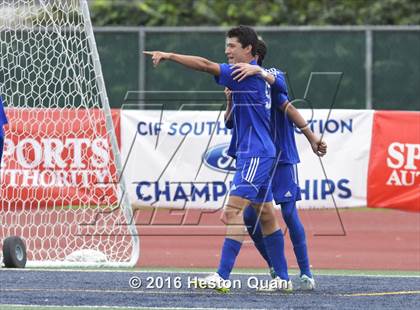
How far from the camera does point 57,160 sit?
15164mm

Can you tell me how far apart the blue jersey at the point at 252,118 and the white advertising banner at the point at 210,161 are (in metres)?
6.67

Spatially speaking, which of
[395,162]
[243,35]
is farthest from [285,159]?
[395,162]

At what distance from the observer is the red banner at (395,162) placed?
15.8 m

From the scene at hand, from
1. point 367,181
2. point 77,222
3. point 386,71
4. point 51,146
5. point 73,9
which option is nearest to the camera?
point 73,9

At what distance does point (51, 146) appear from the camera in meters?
14.6

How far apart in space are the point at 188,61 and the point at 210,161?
7.68m

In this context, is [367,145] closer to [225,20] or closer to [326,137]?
[326,137]

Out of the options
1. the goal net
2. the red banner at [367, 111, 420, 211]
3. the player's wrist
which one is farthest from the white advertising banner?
the player's wrist

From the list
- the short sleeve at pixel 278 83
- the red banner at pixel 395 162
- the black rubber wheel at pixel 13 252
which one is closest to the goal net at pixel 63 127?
the black rubber wheel at pixel 13 252

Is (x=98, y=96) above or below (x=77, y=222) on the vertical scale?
Answer: above

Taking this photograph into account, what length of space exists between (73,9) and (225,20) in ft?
36.2

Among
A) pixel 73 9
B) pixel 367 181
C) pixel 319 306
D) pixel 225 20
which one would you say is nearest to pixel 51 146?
pixel 73 9

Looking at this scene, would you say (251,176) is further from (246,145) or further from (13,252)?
(13,252)

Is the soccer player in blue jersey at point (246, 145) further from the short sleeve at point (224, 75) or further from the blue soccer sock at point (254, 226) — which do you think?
the blue soccer sock at point (254, 226)
